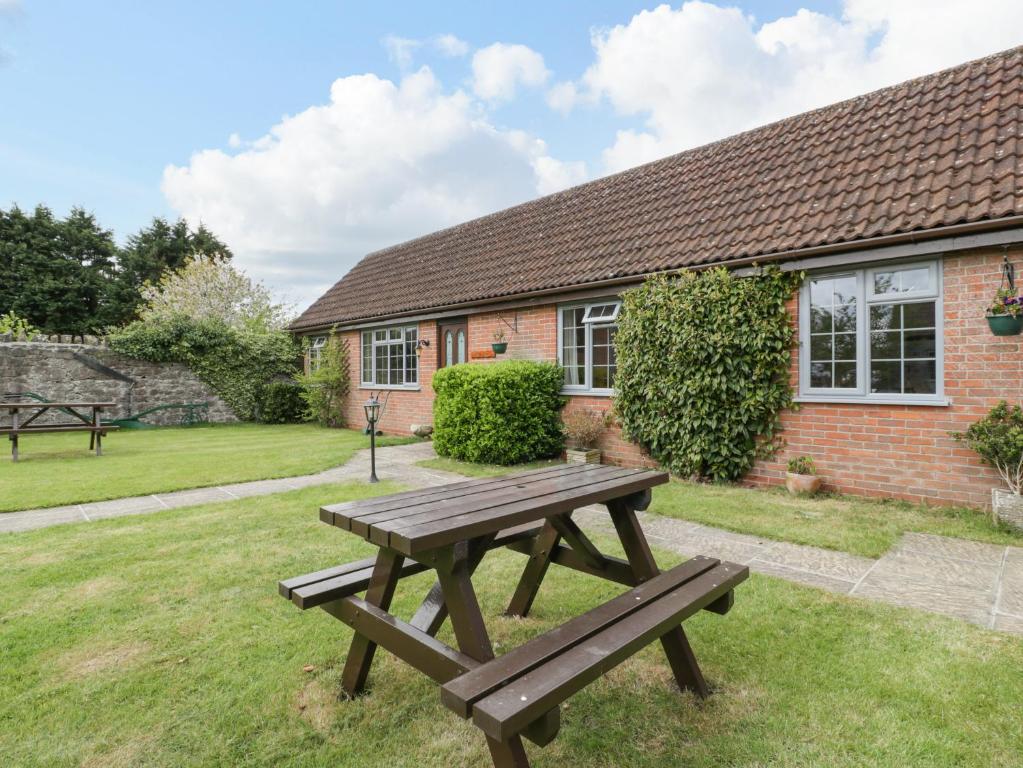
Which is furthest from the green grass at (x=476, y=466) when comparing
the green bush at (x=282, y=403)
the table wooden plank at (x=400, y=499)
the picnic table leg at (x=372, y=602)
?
the green bush at (x=282, y=403)

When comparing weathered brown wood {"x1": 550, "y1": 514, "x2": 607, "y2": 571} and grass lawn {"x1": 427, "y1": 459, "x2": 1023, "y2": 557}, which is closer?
weathered brown wood {"x1": 550, "y1": 514, "x2": 607, "y2": 571}

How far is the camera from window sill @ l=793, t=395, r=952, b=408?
5.31m

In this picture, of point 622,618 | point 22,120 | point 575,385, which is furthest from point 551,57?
point 22,120

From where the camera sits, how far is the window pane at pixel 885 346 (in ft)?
18.4

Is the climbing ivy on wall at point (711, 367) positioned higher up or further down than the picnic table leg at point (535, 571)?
higher up

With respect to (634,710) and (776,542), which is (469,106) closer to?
(776,542)

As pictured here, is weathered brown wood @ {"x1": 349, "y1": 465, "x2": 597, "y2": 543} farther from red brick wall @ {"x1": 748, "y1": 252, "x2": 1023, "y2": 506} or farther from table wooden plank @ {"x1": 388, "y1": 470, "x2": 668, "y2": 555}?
red brick wall @ {"x1": 748, "y1": 252, "x2": 1023, "y2": 506}

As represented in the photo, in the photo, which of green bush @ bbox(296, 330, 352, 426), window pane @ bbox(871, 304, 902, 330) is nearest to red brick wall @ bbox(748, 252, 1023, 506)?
window pane @ bbox(871, 304, 902, 330)

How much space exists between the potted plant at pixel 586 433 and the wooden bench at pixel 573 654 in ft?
18.2

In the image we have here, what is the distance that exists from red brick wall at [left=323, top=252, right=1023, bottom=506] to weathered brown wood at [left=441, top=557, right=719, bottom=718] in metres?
4.43

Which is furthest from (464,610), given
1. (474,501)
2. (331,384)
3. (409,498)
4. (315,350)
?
(315,350)

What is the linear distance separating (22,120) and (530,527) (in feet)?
56.2

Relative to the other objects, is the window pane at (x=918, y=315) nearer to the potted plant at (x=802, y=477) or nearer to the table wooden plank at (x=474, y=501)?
the potted plant at (x=802, y=477)

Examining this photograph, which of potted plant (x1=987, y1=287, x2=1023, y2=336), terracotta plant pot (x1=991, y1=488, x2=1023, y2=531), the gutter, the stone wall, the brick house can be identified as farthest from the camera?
the stone wall
